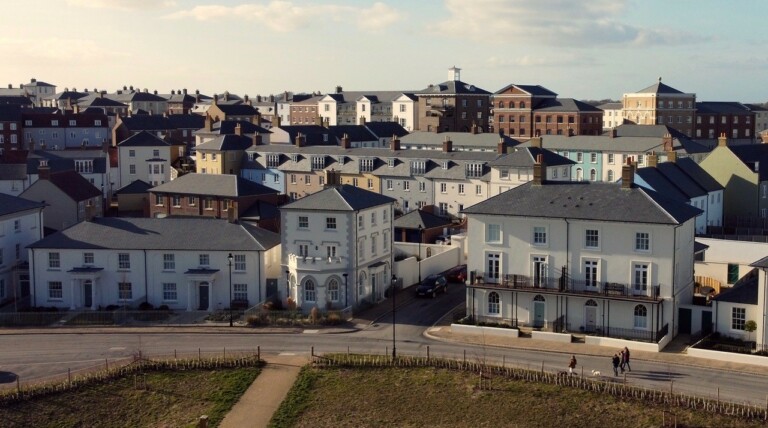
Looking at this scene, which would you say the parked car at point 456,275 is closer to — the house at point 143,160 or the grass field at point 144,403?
the grass field at point 144,403

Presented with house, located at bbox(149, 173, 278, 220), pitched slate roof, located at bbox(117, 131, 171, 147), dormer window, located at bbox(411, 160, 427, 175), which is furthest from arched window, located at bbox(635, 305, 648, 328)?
pitched slate roof, located at bbox(117, 131, 171, 147)

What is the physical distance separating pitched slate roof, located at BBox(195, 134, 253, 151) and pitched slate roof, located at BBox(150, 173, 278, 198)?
18111 mm

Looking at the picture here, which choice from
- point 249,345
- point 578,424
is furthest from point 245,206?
point 578,424

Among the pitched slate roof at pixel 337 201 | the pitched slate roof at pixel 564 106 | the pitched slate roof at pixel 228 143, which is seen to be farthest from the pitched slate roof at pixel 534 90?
the pitched slate roof at pixel 337 201

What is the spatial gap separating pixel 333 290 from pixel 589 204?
16558 millimetres

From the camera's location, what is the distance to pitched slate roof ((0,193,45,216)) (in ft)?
214

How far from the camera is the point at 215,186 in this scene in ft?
262

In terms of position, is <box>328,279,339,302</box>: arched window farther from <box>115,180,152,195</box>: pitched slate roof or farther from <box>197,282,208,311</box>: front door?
<box>115,180,152,195</box>: pitched slate roof

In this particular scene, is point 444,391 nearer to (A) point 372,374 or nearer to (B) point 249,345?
(A) point 372,374

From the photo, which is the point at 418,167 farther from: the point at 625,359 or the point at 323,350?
the point at 625,359

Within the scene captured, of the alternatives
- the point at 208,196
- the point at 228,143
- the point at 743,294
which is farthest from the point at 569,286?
the point at 228,143

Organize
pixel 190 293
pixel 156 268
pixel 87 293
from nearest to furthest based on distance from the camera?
1. pixel 190 293
2. pixel 156 268
3. pixel 87 293

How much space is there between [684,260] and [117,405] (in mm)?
30747

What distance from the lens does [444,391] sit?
44875 mm
